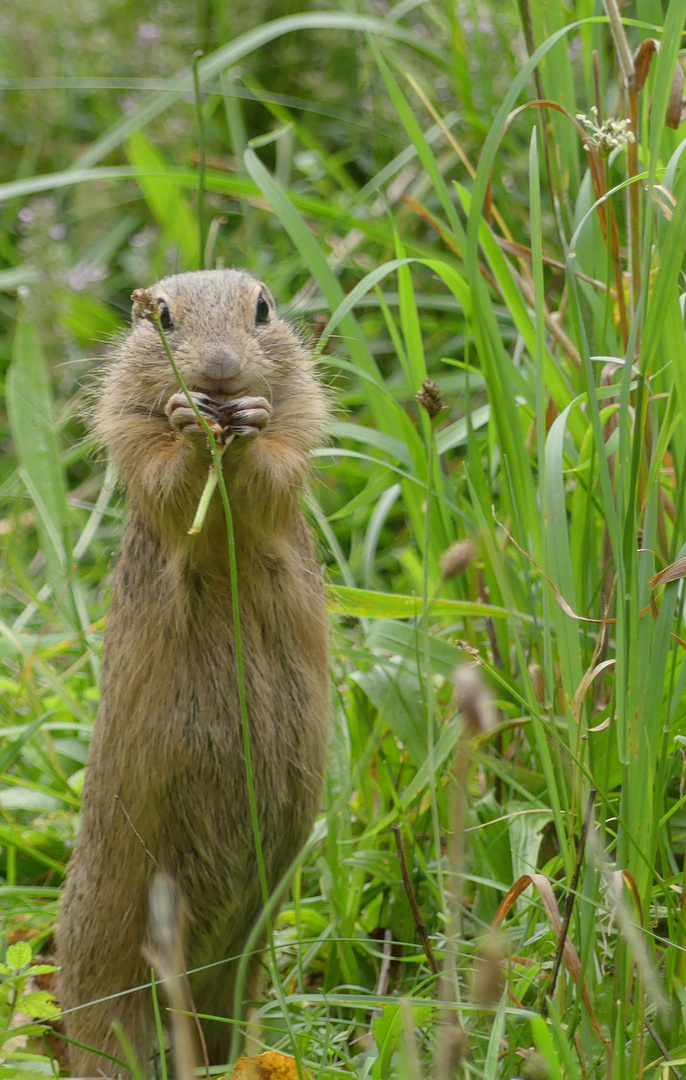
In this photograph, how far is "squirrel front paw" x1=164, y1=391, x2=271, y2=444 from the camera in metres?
2.52

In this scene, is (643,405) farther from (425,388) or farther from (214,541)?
(214,541)

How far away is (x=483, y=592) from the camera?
3572 mm

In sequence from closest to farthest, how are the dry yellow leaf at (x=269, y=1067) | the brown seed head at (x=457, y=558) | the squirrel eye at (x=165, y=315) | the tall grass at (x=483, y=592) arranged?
1. the brown seed head at (x=457, y=558)
2. the tall grass at (x=483, y=592)
3. the dry yellow leaf at (x=269, y=1067)
4. the squirrel eye at (x=165, y=315)

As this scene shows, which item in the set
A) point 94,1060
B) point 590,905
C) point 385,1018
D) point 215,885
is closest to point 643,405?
point 590,905

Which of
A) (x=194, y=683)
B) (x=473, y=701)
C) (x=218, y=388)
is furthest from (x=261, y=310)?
(x=473, y=701)

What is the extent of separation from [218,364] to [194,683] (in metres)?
0.74

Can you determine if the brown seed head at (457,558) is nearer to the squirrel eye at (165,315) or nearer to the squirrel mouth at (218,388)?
the squirrel mouth at (218,388)

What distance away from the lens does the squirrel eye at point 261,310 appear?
10.1ft

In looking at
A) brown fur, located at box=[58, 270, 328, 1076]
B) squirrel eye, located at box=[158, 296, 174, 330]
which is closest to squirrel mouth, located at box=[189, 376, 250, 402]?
brown fur, located at box=[58, 270, 328, 1076]

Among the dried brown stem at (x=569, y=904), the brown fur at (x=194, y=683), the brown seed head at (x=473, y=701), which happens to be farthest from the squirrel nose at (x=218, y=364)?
the brown seed head at (x=473, y=701)

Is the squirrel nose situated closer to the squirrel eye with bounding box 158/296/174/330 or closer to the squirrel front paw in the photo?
the squirrel front paw

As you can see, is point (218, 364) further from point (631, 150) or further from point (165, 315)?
point (631, 150)

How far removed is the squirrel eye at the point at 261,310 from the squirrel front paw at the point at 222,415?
A: 518 millimetres

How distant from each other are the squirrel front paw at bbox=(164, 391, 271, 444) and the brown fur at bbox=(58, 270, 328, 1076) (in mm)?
57
